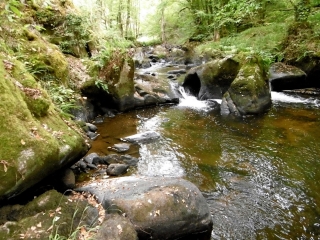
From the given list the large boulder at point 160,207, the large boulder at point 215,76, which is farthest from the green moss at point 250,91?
the large boulder at point 160,207

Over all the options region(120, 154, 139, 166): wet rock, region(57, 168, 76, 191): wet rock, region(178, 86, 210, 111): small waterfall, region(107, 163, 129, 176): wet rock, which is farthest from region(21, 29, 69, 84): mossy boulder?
region(178, 86, 210, 111): small waterfall

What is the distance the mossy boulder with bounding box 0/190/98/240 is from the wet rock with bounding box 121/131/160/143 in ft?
12.1

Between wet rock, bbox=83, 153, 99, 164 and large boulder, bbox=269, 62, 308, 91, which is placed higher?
large boulder, bbox=269, 62, 308, 91

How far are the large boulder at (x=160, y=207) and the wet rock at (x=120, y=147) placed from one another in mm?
2560

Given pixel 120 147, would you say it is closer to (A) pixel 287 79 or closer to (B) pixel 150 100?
(B) pixel 150 100

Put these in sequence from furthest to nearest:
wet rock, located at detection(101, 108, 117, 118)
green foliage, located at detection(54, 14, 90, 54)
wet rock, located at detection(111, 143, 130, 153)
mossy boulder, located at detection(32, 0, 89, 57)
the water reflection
Answer: green foliage, located at detection(54, 14, 90, 54) < mossy boulder, located at detection(32, 0, 89, 57) < wet rock, located at detection(101, 108, 117, 118) < wet rock, located at detection(111, 143, 130, 153) < the water reflection

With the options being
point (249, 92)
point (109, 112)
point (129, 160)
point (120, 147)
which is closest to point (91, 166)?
point (129, 160)

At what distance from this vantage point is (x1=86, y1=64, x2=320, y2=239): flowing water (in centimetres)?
416

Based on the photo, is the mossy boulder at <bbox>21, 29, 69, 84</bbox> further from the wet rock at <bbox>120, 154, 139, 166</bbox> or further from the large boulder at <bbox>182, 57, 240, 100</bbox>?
the large boulder at <bbox>182, 57, 240, 100</bbox>

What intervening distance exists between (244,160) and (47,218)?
4386mm

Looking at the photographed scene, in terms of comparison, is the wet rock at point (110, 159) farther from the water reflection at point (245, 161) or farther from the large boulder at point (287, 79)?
the large boulder at point (287, 79)

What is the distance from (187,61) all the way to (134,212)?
63.9ft

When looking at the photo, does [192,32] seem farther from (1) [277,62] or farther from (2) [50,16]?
(2) [50,16]

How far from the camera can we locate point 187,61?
21906 millimetres
